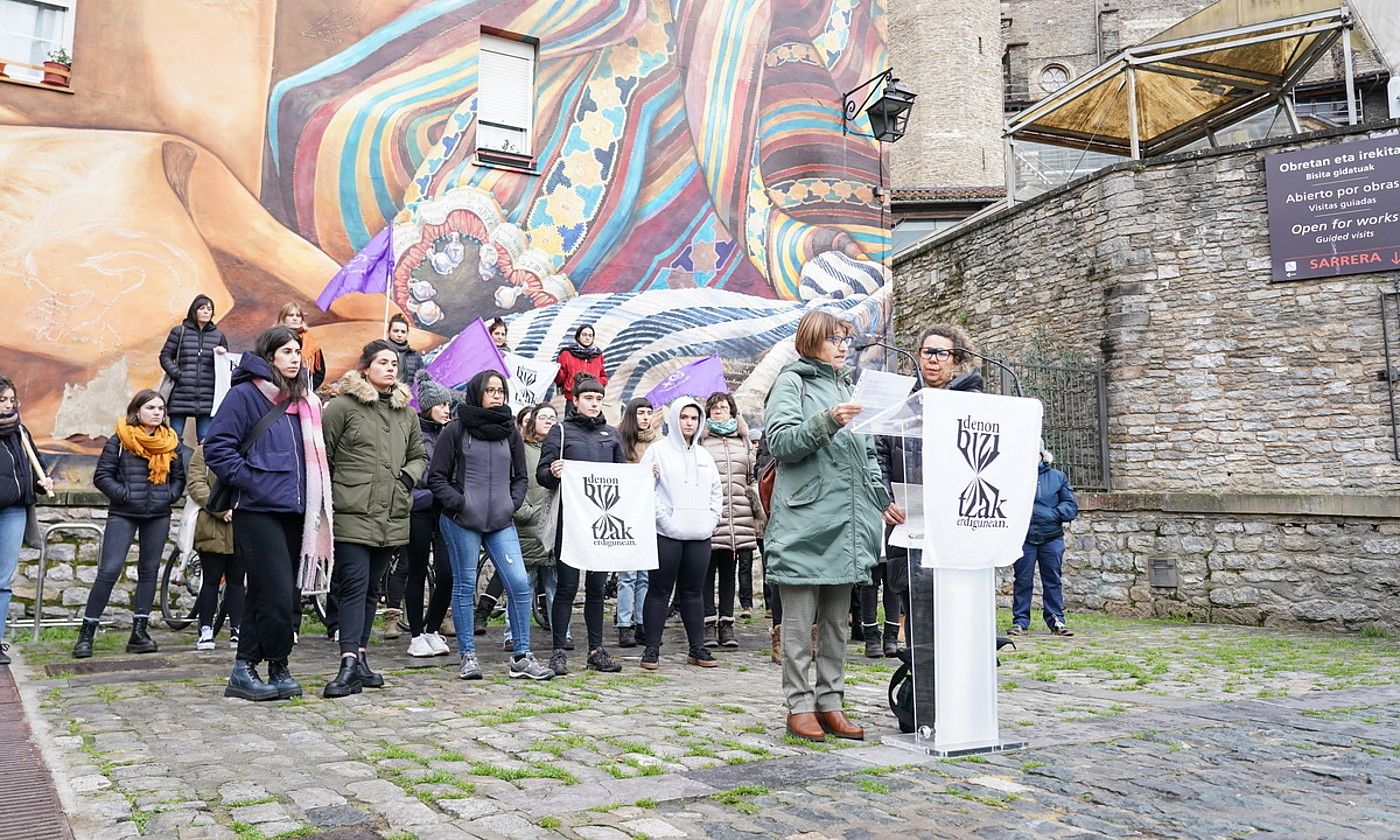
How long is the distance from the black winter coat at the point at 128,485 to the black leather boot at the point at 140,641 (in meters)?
0.82

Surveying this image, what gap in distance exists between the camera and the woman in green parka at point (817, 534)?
4801mm

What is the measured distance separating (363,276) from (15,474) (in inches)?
182

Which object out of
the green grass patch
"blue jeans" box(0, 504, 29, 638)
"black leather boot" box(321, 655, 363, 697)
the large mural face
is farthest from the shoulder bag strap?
the large mural face

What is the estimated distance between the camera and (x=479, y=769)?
166 inches

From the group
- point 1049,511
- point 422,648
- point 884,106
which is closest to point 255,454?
point 422,648

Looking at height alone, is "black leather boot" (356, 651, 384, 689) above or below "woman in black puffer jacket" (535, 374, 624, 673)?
below

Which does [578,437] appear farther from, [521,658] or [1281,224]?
[1281,224]

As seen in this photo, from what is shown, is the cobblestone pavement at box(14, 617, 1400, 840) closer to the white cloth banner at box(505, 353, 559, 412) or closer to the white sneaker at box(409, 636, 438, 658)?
the white sneaker at box(409, 636, 438, 658)

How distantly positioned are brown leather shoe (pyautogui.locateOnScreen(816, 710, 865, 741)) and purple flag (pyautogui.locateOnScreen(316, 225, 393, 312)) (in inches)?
319

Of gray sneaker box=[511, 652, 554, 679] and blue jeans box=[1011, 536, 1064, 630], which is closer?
gray sneaker box=[511, 652, 554, 679]

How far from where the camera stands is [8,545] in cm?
746

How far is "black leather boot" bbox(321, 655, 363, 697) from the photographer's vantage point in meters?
5.97

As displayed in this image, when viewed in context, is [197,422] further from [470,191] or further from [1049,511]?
[1049,511]

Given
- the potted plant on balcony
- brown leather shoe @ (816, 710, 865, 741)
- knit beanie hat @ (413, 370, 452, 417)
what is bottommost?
brown leather shoe @ (816, 710, 865, 741)
